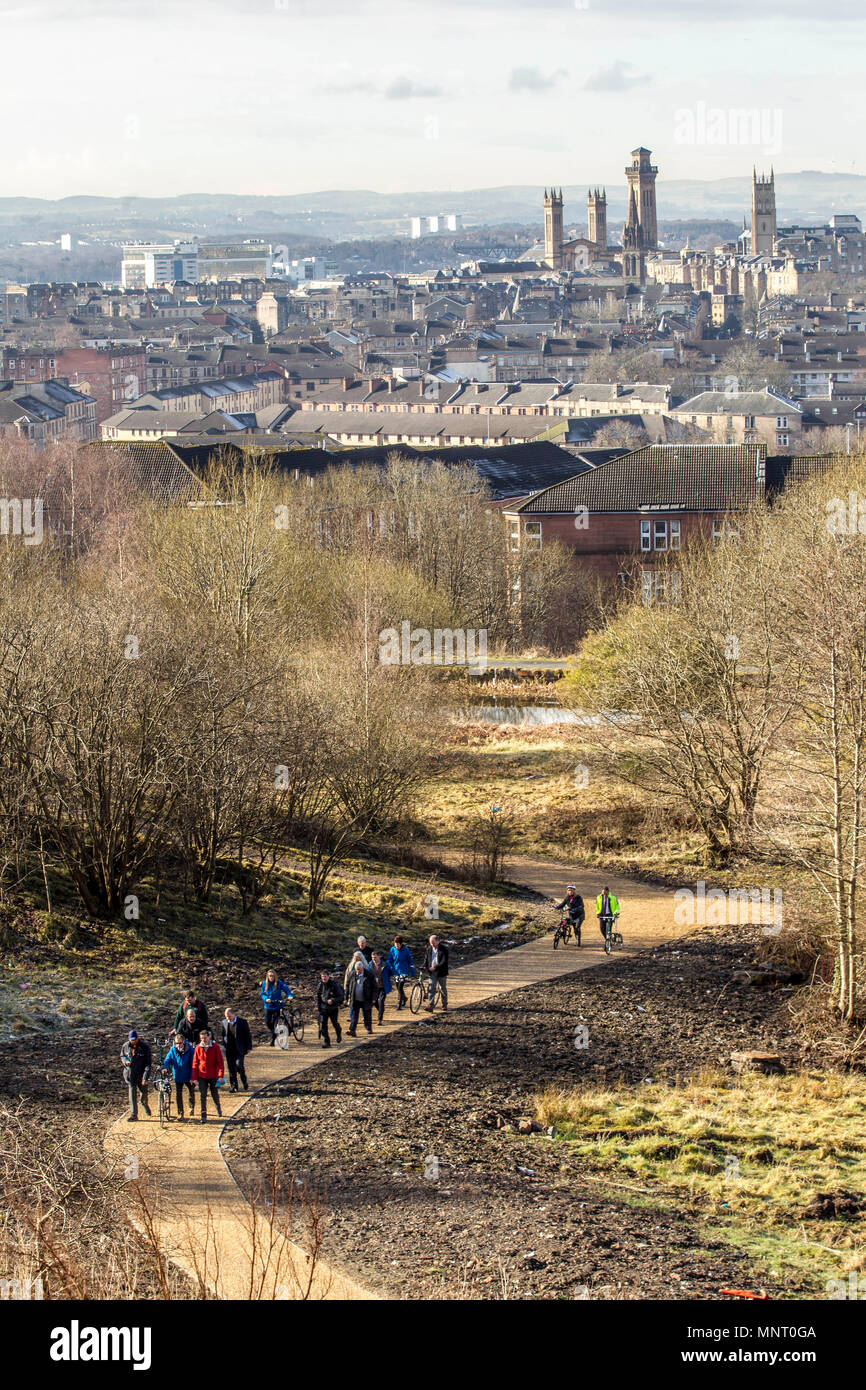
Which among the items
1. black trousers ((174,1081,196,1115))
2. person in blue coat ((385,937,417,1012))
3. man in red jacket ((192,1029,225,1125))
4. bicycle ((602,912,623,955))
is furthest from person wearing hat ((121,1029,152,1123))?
bicycle ((602,912,623,955))

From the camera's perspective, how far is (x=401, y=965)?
18.9m

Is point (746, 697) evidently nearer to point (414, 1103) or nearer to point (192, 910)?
point (192, 910)

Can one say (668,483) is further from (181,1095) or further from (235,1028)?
(181,1095)

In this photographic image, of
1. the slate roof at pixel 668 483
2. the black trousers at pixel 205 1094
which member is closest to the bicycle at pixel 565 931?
the black trousers at pixel 205 1094

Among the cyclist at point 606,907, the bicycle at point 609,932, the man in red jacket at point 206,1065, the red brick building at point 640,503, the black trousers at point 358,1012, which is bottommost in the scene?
the bicycle at point 609,932

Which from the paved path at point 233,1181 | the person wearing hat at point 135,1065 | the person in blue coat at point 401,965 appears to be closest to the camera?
the paved path at point 233,1181

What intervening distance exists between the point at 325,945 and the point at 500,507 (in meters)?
47.8

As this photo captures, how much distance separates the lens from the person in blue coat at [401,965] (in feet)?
61.7

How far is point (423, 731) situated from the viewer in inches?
1182

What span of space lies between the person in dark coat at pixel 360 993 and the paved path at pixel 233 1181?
0.24 metres

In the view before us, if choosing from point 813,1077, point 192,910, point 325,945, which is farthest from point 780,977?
point 192,910

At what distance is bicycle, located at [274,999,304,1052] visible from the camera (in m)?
17.1

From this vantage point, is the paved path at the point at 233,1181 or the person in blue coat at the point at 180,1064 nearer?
the paved path at the point at 233,1181

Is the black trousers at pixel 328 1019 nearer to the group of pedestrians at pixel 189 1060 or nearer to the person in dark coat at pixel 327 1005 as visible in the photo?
the person in dark coat at pixel 327 1005
